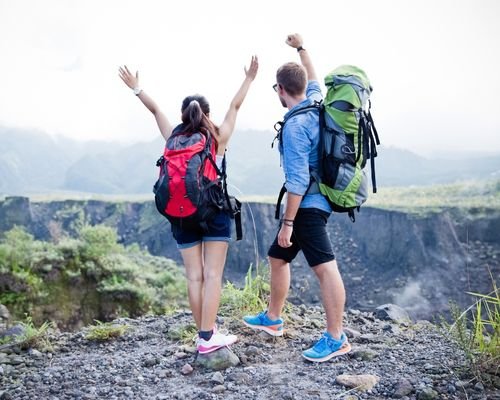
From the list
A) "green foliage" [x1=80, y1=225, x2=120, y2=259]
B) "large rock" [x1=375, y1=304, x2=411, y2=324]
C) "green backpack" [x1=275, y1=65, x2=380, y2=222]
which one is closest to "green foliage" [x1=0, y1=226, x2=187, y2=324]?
"green foliage" [x1=80, y1=225, x2=120, y2=259]

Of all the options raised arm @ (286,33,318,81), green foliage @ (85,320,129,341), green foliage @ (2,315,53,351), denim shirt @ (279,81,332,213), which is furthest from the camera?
green foliage @ (85,320,129,341)

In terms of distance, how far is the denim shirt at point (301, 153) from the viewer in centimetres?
305

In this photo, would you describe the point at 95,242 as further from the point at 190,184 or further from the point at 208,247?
the point at 190,184

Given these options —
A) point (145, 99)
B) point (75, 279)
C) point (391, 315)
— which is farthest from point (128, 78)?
point (75, 279)

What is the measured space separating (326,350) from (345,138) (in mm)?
1487

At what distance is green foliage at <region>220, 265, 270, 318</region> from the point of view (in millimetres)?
4625

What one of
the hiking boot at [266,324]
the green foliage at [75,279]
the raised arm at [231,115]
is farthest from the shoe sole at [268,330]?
the green foliage at [75,279]

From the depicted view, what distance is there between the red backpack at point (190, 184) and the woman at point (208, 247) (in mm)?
97

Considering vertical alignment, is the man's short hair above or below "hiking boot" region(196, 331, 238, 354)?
above

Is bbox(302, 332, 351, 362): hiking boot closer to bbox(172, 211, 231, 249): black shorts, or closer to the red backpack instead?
bbox(172, 211, 231, 249): black shorts

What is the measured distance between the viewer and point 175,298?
1351cm

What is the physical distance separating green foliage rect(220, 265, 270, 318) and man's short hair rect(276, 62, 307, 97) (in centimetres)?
202

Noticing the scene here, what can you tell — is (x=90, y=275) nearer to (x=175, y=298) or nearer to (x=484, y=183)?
(x=175, y=298)

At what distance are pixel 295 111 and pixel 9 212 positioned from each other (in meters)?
29.5
